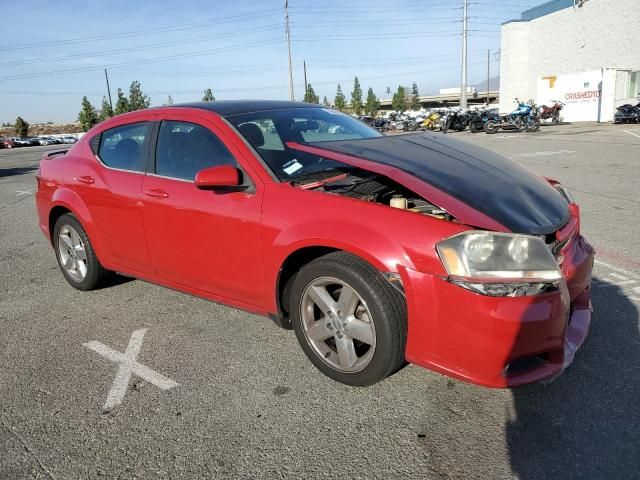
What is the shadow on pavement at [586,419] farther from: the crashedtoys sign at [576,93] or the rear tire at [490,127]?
the crashedtoys sign at [576,93]

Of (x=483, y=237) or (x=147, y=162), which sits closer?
(x=483, y=237)

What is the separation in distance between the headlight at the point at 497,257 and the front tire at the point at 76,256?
3118 millimetres

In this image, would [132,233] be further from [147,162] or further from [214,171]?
[214,171]

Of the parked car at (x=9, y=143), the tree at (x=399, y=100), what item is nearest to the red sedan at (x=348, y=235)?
the parked car at (x=9, y=143)

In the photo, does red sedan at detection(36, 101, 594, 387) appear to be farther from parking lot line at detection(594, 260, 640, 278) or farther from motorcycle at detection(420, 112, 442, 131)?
motorcycle at detection(420, 112, 442, 131)

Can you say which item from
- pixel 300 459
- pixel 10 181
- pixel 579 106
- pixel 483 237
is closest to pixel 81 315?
pixel 300 459

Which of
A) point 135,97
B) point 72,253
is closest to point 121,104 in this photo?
point 135,97

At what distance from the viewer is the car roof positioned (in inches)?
141

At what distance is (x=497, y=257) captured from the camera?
2.36m

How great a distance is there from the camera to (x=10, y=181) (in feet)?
50.3

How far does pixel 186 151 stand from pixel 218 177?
2.20ft

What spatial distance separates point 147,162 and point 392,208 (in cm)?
201

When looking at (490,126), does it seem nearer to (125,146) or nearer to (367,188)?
(125,146)

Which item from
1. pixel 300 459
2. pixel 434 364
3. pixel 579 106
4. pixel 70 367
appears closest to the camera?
pixel 300 459
